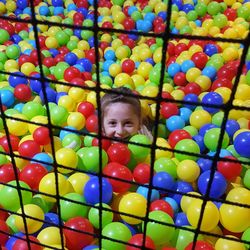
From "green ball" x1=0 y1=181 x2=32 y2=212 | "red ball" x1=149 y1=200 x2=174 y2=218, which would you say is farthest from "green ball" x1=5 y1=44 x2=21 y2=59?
"red ball" x1=149 y1=200 x2=174 y2=218

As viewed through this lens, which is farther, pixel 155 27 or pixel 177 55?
pixel 155 27

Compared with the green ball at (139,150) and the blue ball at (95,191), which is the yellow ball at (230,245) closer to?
the blue ball at (95,191)

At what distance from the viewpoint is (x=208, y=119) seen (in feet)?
5.27

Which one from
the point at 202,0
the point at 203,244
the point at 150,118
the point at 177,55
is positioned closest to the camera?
the point at 203,244

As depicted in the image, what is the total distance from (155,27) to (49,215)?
5.23 feet

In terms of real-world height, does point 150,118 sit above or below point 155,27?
below

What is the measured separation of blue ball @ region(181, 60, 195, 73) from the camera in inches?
76.4

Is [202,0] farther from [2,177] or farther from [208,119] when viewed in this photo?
[2,177]

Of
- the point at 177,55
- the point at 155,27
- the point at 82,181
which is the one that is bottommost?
the point at 82,181

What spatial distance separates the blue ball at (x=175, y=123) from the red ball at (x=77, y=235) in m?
0.67

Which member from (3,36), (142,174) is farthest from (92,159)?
(3,36)

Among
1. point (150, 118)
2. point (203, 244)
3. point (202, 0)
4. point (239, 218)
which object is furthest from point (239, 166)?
point (202, 0)

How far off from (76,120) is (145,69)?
59cm

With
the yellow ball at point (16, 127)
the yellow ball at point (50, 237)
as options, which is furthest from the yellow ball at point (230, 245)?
the yellow ball at point (16, 127)
